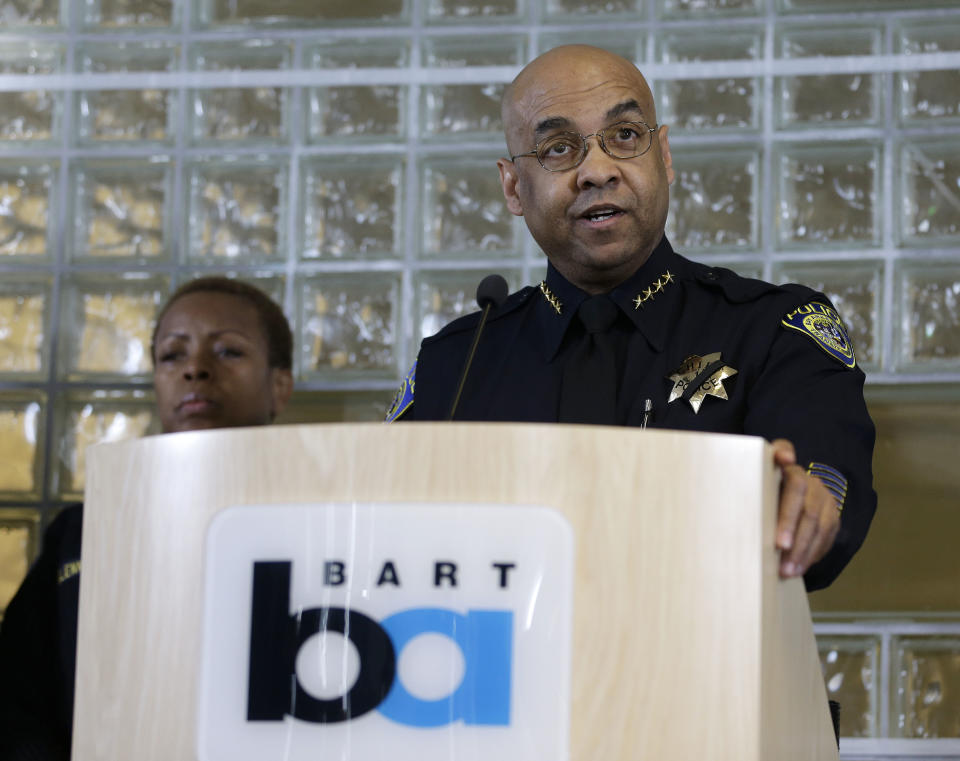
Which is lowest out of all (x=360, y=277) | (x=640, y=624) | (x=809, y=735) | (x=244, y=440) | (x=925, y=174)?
(x=809, y=735)

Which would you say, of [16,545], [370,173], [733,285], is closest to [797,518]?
[733,285]

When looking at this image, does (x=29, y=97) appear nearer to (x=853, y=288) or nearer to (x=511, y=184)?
(x=511, y=184)

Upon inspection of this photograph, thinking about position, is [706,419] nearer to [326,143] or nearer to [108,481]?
[108,481]

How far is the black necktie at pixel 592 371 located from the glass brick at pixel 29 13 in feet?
5.63

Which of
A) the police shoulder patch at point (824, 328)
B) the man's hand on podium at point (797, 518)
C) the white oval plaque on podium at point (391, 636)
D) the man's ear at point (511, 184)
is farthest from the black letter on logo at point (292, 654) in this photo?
the man's ear at point (511, 184)

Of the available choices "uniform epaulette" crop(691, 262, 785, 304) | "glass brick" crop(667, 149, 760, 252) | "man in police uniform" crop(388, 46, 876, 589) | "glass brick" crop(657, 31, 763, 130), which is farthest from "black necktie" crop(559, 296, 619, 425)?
"glass brick" crop(657, 31, 763, 130)

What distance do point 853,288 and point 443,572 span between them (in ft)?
5.76

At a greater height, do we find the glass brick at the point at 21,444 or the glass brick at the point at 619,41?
the glass brick at the point at 619,41

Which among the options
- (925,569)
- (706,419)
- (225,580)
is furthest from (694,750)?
(925,569)

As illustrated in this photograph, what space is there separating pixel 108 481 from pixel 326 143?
68.0 inches

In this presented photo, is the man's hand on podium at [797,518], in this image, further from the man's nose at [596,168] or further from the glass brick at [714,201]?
the glass brick at [714,201]

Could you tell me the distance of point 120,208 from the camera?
105 inches

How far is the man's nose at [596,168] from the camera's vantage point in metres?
1.56

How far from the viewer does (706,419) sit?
141cm
